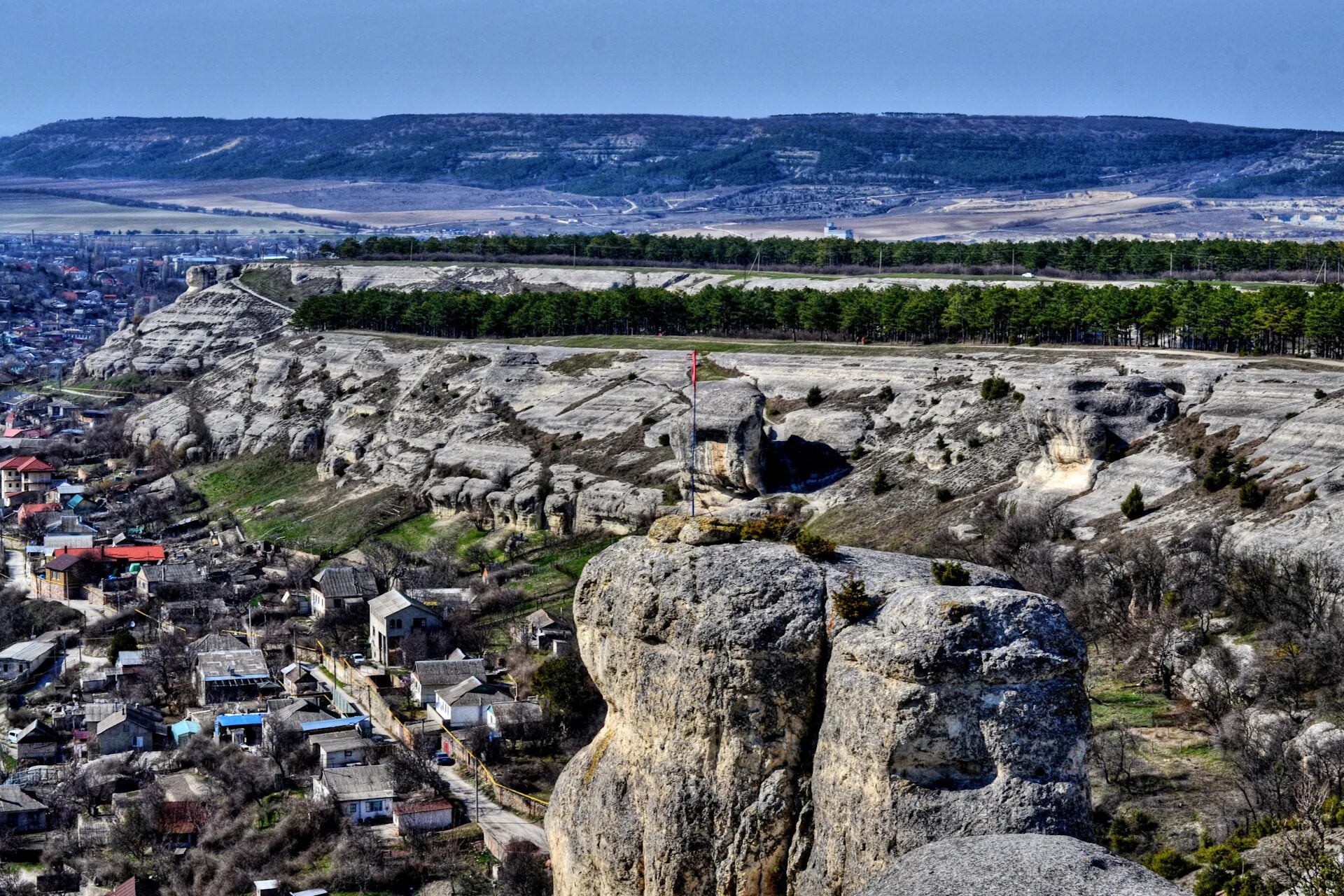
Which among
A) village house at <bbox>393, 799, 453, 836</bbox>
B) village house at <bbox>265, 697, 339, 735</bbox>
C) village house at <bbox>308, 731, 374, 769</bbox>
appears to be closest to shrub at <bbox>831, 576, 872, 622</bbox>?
village house at <bbox>393, 799, 453, 836</bbox>

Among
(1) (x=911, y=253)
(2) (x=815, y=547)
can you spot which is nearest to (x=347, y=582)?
(2) (x=815, y=547)

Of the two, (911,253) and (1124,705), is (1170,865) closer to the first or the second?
(1124,705)

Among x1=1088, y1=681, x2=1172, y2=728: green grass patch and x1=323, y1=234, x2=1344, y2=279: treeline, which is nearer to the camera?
x1=1088, y1=681, x2=1172, y2=728: green grass patch

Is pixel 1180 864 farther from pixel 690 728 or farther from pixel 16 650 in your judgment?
pixel 16 650

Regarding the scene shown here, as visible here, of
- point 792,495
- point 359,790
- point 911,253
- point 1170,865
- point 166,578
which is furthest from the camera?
point 911,253

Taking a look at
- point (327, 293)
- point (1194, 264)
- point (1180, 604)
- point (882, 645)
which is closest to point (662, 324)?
point (1194, 264)

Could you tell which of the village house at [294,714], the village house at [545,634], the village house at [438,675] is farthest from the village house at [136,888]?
the village house at [545,634]

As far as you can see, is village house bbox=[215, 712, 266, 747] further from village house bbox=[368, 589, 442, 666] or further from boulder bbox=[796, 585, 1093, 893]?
boulder bbox=[796, 585, 1093, 893]

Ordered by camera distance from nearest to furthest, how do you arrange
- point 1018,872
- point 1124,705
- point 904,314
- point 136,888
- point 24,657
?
point 1018,872 → point 1124,705 → point 136,888 → point 24,657 → point 904,314
